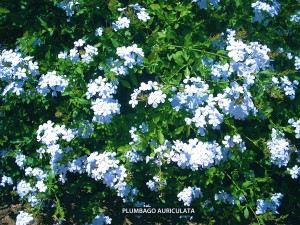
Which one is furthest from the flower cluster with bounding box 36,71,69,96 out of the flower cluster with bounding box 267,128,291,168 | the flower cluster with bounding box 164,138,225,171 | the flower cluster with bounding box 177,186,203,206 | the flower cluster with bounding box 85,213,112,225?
the flower cluster with bounding box 267,128,291,168

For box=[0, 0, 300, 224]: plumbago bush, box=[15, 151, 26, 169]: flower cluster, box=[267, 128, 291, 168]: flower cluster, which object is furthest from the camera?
box=[15, 151, 26, 169]: flower cluster

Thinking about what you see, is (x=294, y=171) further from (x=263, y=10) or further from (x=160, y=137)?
(x=263, y=10)

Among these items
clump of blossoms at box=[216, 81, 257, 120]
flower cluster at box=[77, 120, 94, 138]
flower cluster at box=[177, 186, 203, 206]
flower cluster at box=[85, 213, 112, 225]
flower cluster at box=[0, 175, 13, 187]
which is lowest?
flower cluster at box=[85, 213, 112, 225]

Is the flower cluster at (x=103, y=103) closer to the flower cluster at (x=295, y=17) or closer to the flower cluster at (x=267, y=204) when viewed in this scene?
the flower cluster at (x=267, y=204)

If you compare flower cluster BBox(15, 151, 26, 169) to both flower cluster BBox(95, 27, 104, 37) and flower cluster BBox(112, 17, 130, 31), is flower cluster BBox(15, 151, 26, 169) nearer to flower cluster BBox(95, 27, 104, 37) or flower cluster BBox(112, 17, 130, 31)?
flower cluster BBox(95, 27, 104, 37)

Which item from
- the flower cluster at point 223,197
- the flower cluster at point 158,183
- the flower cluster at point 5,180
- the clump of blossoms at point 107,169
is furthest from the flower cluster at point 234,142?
the flower cluster at point 5,180

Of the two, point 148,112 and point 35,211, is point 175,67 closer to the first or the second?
point 148,112

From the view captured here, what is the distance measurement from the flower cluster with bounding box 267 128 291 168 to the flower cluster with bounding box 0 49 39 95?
2085 mm

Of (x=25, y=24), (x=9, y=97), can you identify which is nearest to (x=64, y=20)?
(x=25, y=24)

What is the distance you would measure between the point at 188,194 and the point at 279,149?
858 mm

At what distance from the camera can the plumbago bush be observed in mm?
2789

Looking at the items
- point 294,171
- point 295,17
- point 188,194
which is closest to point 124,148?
point 188,194

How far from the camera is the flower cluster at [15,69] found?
288 cm

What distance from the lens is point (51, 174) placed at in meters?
3.00
